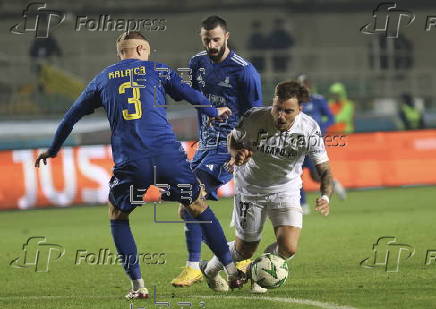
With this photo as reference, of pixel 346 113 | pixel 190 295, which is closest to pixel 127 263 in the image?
pixel 190 295

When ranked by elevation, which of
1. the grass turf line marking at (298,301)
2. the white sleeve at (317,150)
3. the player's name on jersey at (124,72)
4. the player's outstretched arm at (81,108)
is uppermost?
the player's name on jersey at (124,72)

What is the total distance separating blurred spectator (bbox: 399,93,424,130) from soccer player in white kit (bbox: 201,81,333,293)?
1394cm

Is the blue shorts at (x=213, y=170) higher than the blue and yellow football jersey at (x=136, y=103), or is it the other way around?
the blue and yellow football jersey at (x=136, y=103)

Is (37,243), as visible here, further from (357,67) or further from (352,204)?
(357,67)

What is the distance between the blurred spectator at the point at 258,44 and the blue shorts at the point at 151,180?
15.4m

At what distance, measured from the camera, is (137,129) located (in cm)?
726

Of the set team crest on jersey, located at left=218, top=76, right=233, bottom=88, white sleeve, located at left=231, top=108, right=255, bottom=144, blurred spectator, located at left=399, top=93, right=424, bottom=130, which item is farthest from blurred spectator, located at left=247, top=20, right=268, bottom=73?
white sleeve, located at left=231, top=108, right=255, bottom=144

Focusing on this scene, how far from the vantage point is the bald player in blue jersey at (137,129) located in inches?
286

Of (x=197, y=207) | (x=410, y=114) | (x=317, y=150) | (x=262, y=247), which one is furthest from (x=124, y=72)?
(x=410, y=114)

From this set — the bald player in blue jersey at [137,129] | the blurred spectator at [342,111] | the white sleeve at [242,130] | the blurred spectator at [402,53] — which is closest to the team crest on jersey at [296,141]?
the white sleeve at [242,130]

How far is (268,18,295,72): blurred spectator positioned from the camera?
22.8 meters

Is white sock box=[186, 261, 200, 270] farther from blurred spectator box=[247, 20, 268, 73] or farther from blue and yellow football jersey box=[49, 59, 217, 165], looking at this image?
blurred spectator box=[247, 20, 268, 73]

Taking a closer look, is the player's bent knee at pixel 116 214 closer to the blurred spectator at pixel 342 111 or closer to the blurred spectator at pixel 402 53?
the blurred spectator at pixel 342 111

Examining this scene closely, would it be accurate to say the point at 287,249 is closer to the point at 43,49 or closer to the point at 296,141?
the point at 296,141
